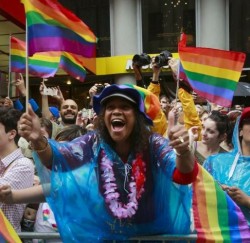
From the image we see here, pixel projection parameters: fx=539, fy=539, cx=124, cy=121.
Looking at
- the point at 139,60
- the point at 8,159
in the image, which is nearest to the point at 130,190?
the point at 8,159

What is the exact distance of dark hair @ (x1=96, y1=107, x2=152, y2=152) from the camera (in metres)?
3.27

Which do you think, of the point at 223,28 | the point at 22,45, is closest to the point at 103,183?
the point at 22,45

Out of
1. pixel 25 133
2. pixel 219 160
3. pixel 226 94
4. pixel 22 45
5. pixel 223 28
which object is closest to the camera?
pixel 25 133

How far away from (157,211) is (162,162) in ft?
0.98

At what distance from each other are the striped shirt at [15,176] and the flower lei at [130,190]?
0.82 m

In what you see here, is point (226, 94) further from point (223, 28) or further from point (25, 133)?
point (223, 28)

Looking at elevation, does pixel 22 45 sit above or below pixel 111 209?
above

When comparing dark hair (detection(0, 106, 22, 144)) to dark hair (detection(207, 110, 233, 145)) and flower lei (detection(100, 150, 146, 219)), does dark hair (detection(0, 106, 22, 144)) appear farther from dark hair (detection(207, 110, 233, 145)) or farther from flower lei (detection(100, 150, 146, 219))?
dark hair (detection(207, 110, 233, 145))

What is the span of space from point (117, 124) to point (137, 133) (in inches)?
5.3

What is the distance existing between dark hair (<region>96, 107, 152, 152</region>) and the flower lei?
7 centimetres

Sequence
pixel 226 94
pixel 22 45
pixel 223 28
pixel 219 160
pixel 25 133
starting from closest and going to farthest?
pixel 25 133, pixel 219 160, pixel 226 94, pixel 22 45, pixel 223 28

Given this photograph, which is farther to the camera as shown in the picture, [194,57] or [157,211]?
[194,57]

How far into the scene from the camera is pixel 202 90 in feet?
16.7

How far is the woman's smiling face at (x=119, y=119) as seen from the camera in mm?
3229
